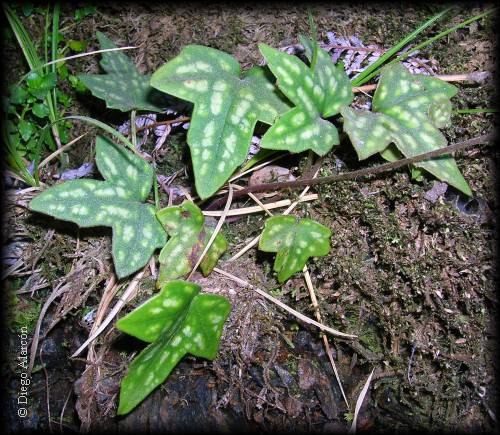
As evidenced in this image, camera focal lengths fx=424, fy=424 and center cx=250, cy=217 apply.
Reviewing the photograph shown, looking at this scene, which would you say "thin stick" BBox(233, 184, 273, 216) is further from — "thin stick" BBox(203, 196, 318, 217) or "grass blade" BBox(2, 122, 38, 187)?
"grass blade" BBox(2, 122, 38, 187)

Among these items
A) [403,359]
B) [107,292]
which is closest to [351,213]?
[403,359]

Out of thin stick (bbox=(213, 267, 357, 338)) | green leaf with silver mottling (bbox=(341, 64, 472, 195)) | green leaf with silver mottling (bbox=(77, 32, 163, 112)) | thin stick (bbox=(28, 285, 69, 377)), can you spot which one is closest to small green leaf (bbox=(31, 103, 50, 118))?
green leaf with silver mottling (bbox=(77, 32, 163, 112))

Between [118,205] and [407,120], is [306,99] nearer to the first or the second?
[407,120]

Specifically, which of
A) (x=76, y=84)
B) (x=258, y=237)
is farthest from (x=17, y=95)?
(x=258, y=237)

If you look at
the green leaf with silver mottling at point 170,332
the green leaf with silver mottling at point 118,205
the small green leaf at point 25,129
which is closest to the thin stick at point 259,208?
the green leaf with silver mottling at point 118,205

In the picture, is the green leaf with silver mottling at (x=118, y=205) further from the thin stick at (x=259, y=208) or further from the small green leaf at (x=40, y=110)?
the small green leaf at (x=40, y=110)
